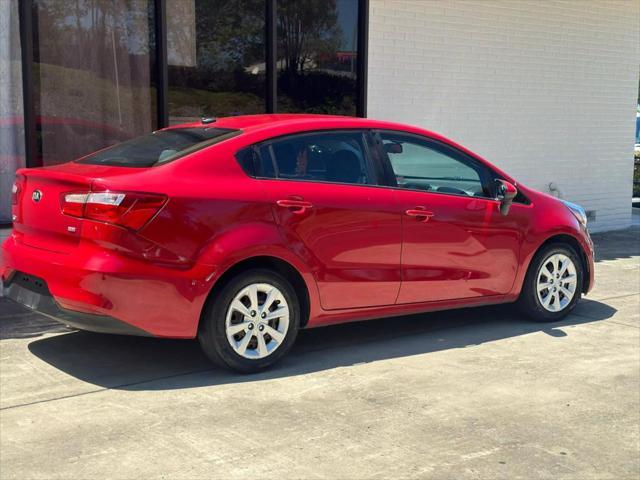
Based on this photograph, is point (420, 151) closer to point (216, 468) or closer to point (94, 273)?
point (94, 273)

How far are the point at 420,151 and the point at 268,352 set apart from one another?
2.06 meters

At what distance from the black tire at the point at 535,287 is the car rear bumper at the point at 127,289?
2986mm

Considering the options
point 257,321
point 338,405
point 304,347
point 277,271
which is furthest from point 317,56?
point 338,405

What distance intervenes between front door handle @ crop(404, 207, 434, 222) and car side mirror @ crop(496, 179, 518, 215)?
75cm

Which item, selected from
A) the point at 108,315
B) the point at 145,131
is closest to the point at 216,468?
the point at 108,315

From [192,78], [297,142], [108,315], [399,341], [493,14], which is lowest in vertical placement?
[399,341]

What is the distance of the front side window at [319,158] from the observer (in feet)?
19.0

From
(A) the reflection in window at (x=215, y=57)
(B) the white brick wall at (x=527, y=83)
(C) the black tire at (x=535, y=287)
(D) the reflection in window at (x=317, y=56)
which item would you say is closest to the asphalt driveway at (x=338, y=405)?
(C) the black tire at (x=535, y=287)

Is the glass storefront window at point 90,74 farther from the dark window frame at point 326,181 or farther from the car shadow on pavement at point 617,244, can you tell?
the car shadow on pavement at point 617,244

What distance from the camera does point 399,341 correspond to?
6570mm

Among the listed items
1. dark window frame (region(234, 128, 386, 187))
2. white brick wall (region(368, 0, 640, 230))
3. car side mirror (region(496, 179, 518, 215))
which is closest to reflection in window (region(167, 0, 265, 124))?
white brick wall (region(368, 0, 640, 230))

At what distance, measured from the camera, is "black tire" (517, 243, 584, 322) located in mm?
7070

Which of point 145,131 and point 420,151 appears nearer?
point 420,151

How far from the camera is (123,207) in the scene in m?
5.12
